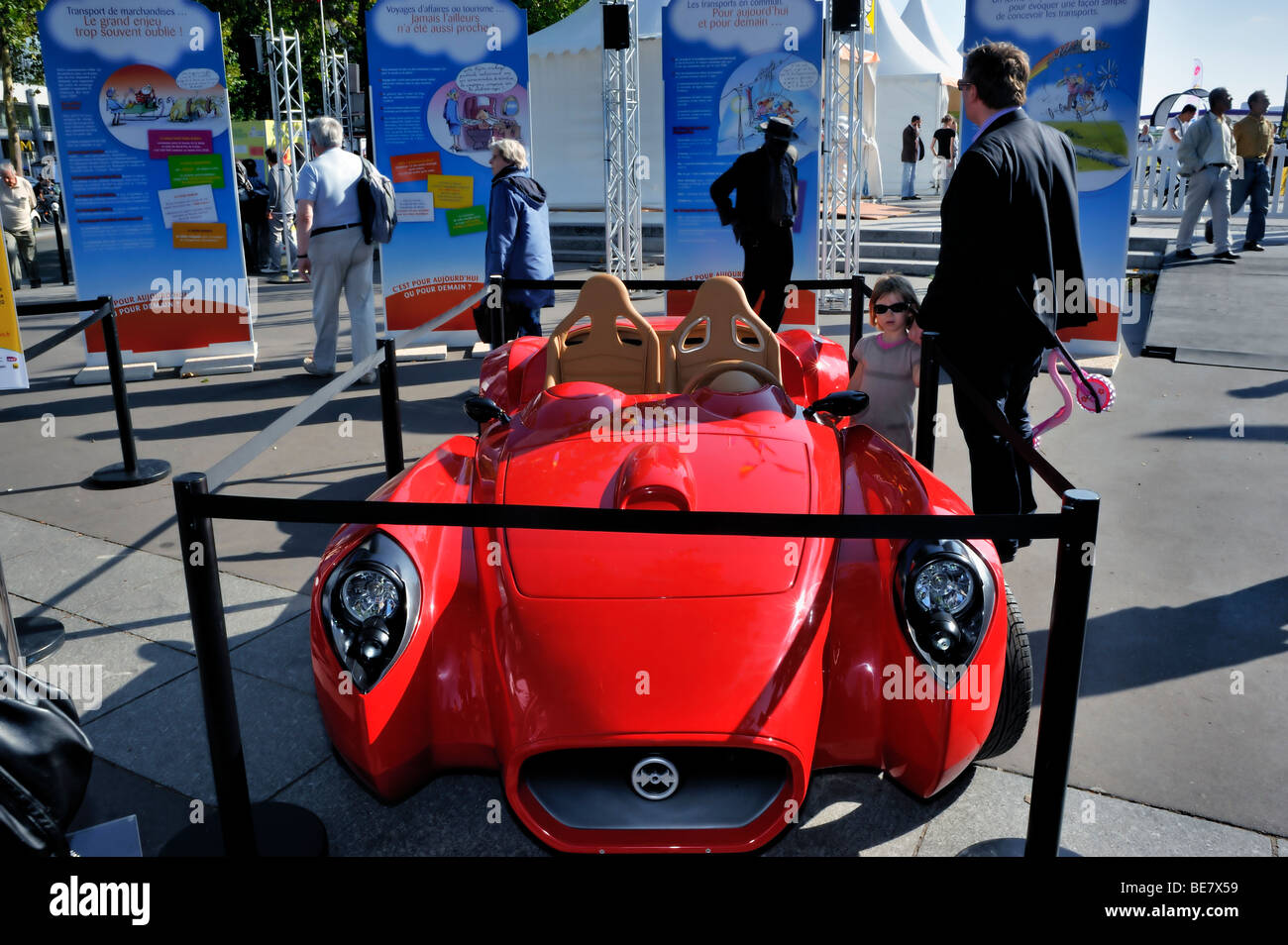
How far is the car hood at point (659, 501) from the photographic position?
281 cm

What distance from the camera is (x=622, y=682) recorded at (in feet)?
8.23

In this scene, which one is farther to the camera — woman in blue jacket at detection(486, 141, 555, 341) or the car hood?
woman in blue jacket at detection(486, 141, 555, 341)

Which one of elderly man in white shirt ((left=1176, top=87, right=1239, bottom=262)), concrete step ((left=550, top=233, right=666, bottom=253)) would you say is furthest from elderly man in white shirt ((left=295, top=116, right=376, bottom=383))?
elderly man in white shirt ((left=1176, top=87, right=1239, bottom=262))

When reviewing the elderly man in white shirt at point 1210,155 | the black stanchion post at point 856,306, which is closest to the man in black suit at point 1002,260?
the black stanchion post at point 856,306

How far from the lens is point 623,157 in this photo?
37.6 ft

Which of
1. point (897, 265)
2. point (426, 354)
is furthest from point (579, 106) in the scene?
point (426, 354)

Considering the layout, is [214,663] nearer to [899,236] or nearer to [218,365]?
[218,365]

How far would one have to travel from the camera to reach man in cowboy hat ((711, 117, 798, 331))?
8797 millimetres

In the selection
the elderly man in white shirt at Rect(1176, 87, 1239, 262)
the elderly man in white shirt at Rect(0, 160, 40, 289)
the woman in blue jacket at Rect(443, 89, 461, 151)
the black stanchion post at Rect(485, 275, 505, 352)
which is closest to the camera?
the black stanchion post at Rect(485, 275, 505, 352)

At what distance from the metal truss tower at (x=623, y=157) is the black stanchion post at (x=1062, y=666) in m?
9.55

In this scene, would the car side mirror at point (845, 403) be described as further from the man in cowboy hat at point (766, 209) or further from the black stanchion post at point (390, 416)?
the man in cowboy hat at point (766, 209)

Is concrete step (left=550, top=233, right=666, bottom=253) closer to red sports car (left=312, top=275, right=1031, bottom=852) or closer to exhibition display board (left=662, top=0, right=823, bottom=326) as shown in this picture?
exhibition display board (left=662, top=0, right=823, bottom=326)

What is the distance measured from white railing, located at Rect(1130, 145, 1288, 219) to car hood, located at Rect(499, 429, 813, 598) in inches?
693

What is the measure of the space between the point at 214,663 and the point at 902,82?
22.8 metres
